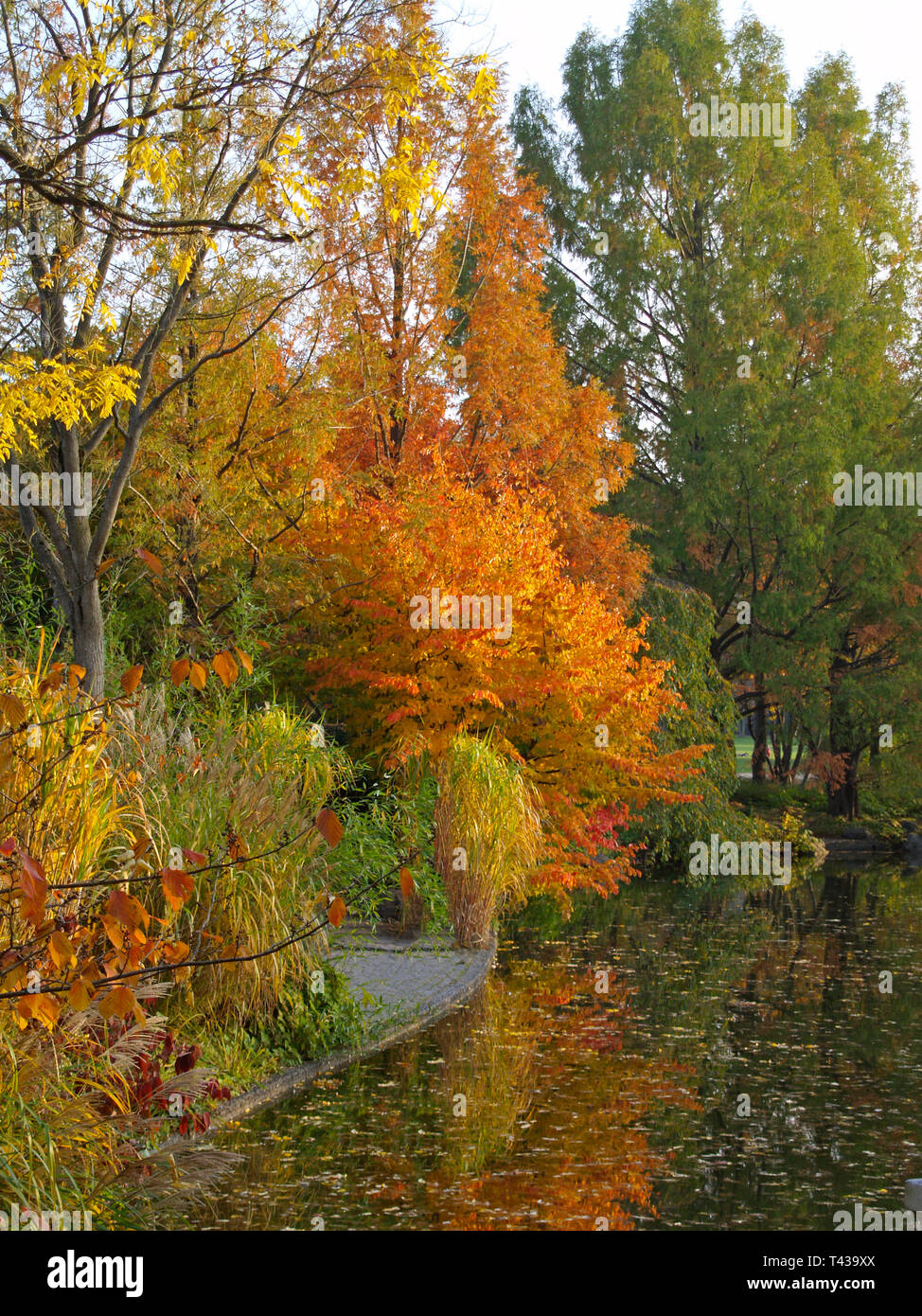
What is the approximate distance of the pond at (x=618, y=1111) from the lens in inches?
246

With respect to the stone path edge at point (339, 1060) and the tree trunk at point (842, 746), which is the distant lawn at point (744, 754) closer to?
the tree trunk at point (842, 746)

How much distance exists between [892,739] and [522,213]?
14.2 meters

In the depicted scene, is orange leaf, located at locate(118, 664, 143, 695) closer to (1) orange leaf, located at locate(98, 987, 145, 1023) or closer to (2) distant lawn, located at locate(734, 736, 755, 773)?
(1) orange leaf, located at locate(98, 987, 145, 1023)

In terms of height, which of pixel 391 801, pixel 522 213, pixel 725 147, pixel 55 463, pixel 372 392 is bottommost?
pixel 391 801

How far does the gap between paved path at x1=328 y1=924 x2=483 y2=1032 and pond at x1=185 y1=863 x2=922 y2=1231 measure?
1.07 ft

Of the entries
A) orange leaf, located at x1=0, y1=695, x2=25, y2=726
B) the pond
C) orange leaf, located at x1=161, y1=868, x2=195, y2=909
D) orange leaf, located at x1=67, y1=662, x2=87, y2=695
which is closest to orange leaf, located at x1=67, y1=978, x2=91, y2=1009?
orange leaf, located at x1=161, y1=868, x2=195, y2=909

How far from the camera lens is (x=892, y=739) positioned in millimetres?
30172

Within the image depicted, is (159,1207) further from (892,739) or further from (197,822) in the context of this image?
(892,739)

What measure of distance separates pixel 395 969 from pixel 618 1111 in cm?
366

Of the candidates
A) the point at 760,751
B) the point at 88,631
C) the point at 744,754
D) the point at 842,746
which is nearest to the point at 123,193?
the point at 88,631

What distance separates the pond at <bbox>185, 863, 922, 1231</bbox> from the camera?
6.25 m

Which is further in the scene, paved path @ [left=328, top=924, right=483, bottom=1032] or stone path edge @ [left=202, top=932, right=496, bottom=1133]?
paved path @ [left=328, top=924, right=483, bottom=1032]

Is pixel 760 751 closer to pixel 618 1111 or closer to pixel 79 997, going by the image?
pixel 618 1111
